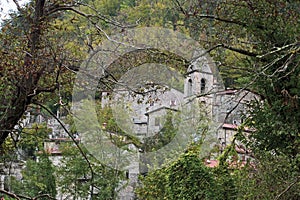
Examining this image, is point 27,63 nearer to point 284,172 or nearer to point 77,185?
point 284,172

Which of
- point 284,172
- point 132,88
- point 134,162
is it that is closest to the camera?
point 132,88

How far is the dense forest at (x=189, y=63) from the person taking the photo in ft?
16.0

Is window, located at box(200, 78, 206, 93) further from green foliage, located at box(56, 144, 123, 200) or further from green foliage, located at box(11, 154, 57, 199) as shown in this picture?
green foliage, located at box(11, 154, 57, 199)

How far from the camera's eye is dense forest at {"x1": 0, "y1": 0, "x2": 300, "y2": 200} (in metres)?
4.87

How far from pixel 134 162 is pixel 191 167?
9518 millimetres

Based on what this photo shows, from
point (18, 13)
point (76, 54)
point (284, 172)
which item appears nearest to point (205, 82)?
point (284, 172)

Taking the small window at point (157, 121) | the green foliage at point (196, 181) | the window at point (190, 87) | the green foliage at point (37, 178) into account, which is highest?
the window at point (190, 87)

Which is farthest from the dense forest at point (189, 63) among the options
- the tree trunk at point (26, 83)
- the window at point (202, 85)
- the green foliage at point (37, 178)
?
the green foliage at point (37, 178)

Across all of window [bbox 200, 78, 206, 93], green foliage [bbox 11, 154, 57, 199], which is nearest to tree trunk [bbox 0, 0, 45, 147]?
window [bbox 200, 78, 206, 93]

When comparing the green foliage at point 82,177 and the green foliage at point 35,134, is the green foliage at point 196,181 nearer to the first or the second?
the green foliage at point 35,134

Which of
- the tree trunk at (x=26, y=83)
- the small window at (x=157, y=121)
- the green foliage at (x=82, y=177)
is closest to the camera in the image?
the tree trunk at (x=26, y=83)

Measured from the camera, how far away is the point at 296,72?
22.7ft

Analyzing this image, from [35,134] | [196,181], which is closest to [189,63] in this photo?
[35,134]

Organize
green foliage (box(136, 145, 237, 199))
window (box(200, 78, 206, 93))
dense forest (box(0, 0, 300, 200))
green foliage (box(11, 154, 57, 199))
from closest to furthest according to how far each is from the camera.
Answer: dense forest (box(0, 0, 300, 200)) → green foliage (box(136, 145, 237, 199)) → window (box(200, 78, 206, 93)) → green foliage (box(11, 154, 57, 199))
